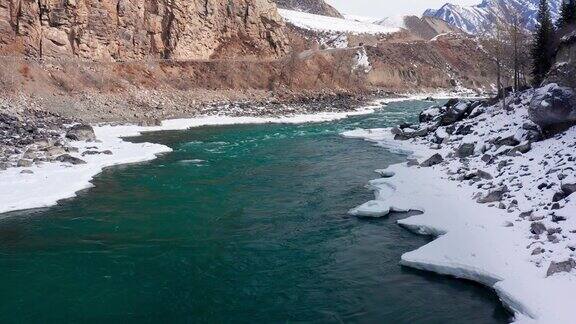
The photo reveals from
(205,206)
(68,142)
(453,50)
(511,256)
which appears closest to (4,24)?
(68,142)

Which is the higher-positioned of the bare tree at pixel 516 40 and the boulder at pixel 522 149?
the bare tree at pixel 516 40

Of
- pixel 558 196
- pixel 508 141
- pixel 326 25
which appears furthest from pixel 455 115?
pixel 326 25

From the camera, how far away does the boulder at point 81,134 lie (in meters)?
28.6

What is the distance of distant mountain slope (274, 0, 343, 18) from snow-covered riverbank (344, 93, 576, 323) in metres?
95.9

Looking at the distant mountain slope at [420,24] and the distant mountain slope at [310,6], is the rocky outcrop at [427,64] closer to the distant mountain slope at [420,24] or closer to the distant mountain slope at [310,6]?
the distant mountain slope at [420,24]

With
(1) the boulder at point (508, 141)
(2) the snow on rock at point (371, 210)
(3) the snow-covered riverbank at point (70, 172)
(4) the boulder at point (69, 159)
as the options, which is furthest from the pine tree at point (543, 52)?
(4) the boulder at point (69, 159)

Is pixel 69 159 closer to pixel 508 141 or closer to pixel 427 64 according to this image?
pixel 508 141

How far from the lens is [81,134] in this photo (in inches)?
1156

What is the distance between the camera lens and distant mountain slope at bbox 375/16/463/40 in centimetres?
12644

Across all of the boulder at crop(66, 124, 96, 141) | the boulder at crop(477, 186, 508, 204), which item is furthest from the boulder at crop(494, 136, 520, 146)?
the boulder at crop(66, 124, 96, 141)

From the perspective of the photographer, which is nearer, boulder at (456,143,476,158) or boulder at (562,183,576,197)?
boulder at (562,183,576,197)

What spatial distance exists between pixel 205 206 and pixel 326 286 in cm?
708

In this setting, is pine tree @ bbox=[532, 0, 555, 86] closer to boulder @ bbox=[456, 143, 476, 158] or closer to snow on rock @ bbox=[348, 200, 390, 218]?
boulder @ bbox=[456, 143, 476, 158]

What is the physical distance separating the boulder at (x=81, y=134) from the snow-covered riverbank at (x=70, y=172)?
62 centimetres
